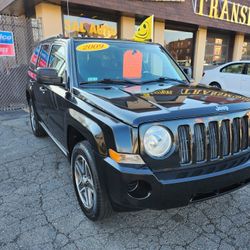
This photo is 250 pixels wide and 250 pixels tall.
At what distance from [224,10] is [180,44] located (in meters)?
2.59

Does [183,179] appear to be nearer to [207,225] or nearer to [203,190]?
[203,190]

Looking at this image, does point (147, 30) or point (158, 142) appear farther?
point (147, 30)

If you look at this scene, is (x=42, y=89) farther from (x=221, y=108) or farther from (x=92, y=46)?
(x=221, y=108)

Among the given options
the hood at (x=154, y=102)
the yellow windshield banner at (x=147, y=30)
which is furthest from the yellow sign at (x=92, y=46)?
the yellow windshield banner at (x=147, y=30)

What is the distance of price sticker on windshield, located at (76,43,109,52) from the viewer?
3.07 metres

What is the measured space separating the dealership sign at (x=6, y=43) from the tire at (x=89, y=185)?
257 inches

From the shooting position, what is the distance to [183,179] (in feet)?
6.30

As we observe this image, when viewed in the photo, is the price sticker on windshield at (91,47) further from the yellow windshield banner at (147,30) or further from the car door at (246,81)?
the car door at (246,81)

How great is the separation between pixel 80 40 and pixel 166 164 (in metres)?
2.07

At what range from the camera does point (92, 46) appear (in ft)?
10.3

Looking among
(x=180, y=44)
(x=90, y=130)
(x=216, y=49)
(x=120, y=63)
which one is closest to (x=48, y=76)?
(x=120, y=63)

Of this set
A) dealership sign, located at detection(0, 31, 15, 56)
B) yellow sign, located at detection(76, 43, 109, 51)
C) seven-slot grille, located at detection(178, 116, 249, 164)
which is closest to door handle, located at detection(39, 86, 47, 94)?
yellow sign, located at detection(76, 43, 109, 51)

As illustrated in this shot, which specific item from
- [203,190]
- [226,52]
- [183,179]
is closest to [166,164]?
[183,179]

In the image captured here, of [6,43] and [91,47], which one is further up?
[6,43]
